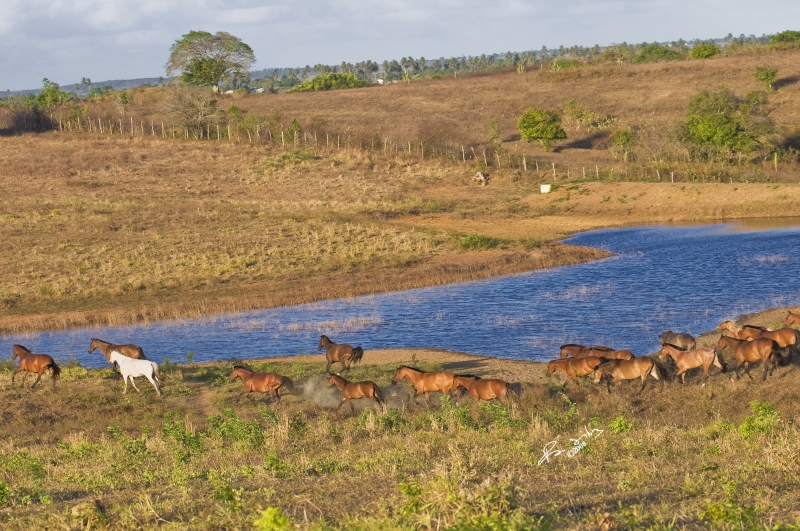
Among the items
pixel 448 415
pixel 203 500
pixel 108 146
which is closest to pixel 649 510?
pixel 203 500

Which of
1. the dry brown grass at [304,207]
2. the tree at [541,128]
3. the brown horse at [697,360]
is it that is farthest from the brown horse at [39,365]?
the tree at [541,128]

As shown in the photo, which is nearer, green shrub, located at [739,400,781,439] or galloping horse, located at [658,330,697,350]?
green shrub, located at [739,400,781,439]

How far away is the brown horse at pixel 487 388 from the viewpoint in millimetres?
14547

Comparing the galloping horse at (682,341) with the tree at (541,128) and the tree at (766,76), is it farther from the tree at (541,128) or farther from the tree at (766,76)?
the tree at (766,76)

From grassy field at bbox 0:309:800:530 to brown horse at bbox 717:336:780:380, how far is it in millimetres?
332

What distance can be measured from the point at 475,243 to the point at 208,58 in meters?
63.4

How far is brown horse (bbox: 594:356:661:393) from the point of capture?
15164 millimetres

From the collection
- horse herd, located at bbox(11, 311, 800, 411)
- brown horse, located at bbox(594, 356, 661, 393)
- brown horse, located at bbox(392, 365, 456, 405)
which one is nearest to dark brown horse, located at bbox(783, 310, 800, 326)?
horse herd, located at bbox(11, 311, 800, 411)

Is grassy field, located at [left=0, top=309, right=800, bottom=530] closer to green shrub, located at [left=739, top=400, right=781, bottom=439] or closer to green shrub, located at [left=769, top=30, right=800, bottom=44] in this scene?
green shrub, located at [left=739, top=400, right=781, bottom=439]

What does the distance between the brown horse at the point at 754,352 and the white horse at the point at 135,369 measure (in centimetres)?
1045

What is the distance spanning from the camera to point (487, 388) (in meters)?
14.6

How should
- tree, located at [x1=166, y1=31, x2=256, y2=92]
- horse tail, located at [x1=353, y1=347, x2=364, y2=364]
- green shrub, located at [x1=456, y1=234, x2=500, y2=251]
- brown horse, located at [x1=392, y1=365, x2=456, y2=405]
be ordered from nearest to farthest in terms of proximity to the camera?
brown horse, located at [x1=392, y1=365, x2=456, y2=405] → horse tail, located at [x1=353, y1=347, x2=364, y2=364] → green shrub, located at [x1=456, y1=234, x2=500, y2=251] → tree, located at [x1=166, y1=31, x2=256, y2=92]

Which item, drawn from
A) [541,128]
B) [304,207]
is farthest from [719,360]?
[541,128]

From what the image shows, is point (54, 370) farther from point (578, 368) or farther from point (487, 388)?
point (578, 368)
